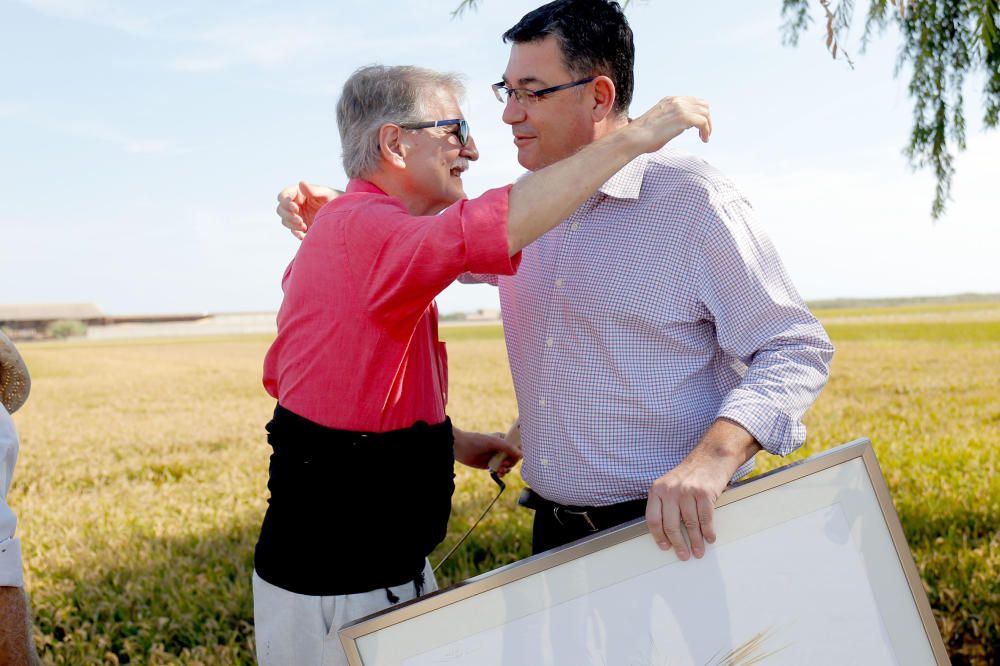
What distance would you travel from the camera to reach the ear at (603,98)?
7.92 feet

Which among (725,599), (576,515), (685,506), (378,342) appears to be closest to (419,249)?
(378,342)

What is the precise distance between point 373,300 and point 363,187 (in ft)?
1.19

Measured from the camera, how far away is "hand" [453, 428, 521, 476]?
280 cm

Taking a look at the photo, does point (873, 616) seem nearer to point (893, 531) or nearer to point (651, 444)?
point (893, 531)

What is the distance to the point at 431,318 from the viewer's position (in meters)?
2.28

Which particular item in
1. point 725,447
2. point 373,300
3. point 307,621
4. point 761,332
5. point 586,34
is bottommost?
point 307,621

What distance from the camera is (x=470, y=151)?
2.20 metres

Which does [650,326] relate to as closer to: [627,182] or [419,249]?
[627,182]

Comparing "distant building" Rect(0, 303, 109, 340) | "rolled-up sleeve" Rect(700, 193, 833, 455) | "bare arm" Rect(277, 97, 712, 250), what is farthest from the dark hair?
"distant building" Rect(0, 303, 109, 340)

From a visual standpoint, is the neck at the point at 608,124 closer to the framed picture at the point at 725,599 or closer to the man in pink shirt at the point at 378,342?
the man in pink shirt at the point at 378,342

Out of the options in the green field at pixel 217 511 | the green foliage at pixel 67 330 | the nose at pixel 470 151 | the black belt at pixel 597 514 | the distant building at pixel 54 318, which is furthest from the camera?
the distant building at pixel 54 318

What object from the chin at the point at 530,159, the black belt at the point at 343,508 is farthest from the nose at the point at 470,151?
the black belt at the point at 343,508

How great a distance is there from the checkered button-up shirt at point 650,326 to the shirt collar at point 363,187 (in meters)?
0.60

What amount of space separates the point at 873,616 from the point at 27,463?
1040 cm
